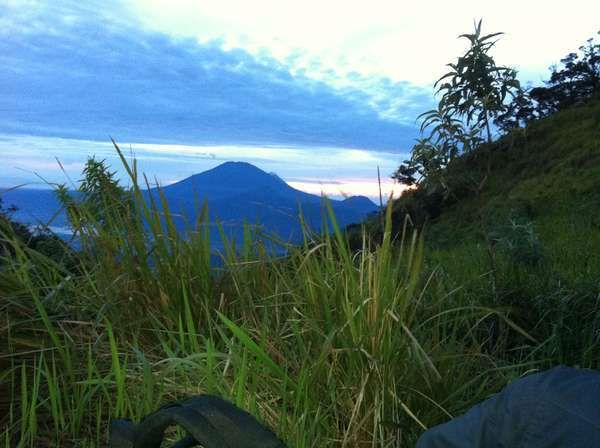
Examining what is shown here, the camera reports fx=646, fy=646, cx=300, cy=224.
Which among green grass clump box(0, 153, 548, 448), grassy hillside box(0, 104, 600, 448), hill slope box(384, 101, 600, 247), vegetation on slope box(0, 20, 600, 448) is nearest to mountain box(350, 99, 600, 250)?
hill slope box(384, 101, 600, 247)

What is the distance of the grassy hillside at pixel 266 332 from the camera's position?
2479 mm

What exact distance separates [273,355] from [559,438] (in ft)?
7.00

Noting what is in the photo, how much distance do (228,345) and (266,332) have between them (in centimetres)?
38

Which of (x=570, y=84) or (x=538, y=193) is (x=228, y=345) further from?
(x=570, y=84)

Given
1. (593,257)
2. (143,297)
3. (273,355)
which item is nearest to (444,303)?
(273,355)

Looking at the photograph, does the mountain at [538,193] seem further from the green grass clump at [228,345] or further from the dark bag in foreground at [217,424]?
the dark bag in foreground at [217,424]

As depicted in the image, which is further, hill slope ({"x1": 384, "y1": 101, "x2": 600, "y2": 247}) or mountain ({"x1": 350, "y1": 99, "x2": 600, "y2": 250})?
hill slope ({"x1": 384, "y1": 101, "x2": 600, "y2": 247})

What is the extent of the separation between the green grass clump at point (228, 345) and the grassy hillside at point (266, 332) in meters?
0.01

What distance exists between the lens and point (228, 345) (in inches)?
96.0

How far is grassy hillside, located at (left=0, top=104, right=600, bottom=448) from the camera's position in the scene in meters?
2.48

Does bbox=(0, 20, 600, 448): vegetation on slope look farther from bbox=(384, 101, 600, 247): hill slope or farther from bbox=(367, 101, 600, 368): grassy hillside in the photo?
bbox=(384, 101, 600, 247): hill slope

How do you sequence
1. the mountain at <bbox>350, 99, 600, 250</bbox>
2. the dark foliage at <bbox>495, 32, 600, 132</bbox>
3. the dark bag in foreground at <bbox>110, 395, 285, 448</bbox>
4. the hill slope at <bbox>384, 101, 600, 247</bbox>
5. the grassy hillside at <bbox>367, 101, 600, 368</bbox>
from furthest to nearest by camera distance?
the dark foliage at <bbox>495, 32, 600, 132</bbox>
the hill slope at <bbox>384, 101, 600, 247</bbox>
the mountain at <bbox>350, 99, 600, 250</bbox>
the grassy hillside at <bbox>367, 101, 600, 368</bbox>
the dark bag in foreground at <bbox>110, 395, 285, 448</bbox>

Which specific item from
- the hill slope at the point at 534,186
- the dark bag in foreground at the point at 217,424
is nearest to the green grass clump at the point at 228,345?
the dark bag in foreground at the point at 217,424

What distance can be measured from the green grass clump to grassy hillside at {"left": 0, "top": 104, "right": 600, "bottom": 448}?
1cm
